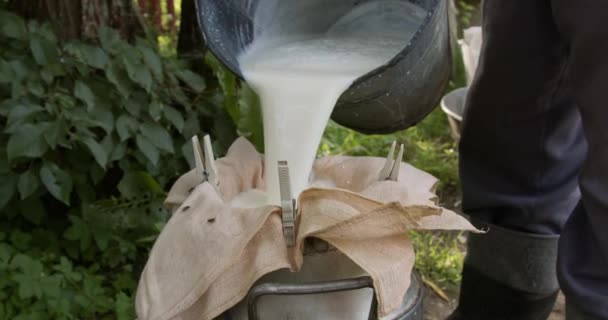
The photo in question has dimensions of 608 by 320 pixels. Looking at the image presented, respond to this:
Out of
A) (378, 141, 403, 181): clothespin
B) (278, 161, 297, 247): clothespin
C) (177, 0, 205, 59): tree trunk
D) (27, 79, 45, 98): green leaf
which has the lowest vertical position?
(177, 0, 205, 59): tree trunk

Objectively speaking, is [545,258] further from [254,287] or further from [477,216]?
[254,287]

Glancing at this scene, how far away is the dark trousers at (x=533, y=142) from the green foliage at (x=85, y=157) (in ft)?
2.21

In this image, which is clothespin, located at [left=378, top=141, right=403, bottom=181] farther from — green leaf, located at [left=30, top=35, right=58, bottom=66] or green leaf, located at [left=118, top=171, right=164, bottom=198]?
green leaf, located at [left=30, top=35, right=58, bottom=66]

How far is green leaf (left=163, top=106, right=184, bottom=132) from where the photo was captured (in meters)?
1.88

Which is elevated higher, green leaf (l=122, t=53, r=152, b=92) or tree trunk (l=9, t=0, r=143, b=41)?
tree trunk (l=9, t=0, r=143, b=41)

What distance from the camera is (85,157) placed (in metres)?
1.92

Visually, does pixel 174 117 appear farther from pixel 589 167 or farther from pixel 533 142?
pixel 589 167

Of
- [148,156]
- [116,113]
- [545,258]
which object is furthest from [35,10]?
[545,258]

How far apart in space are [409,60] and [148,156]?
77 centimetres

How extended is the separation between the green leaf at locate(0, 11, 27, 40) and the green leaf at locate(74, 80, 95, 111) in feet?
0.64

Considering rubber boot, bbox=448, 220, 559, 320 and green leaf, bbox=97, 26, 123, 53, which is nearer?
rubber boot, bbox=448, 220, 559, 320

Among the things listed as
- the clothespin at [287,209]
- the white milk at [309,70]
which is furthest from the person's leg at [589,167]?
the clothespin at [287,209]

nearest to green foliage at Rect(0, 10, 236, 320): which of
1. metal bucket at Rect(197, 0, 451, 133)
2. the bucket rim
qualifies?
metal bucket at Rect(197, 0, 451, 133)

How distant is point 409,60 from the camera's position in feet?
Answer: 4.08
